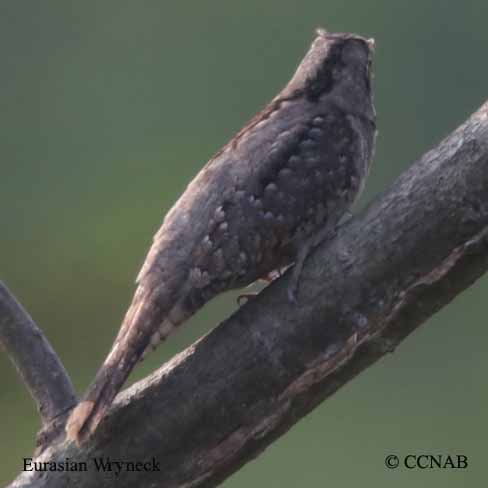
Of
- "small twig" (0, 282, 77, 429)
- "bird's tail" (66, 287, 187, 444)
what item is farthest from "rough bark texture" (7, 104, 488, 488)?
"small twig" (0, 282, 77, 429)

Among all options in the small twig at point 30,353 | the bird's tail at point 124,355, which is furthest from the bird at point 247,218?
the small twig at point 30,353

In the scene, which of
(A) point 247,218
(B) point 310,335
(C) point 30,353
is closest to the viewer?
(B) point 310,335

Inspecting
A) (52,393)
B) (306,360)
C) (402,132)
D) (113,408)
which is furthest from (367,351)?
(402,132)

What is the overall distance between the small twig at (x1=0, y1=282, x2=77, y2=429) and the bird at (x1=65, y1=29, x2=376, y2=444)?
0.79 feet

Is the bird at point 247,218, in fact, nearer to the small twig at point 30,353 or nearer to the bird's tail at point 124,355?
the bird's tail at point 124,355

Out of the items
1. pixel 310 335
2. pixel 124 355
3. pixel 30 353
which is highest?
pixel 30 353

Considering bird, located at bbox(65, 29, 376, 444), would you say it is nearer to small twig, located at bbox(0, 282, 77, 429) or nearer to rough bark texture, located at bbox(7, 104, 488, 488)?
rough bark texture, located at bbox(7, 104, 488, 488)

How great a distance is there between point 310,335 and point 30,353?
71 cm

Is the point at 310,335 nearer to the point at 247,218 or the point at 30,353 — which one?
the point at 247,218

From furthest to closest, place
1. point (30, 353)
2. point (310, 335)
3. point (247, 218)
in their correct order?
point (30, 353)
point (247, 218)
point (310, 335)

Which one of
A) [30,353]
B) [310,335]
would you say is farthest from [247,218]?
[30,353]

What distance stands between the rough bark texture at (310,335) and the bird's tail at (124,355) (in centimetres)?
6

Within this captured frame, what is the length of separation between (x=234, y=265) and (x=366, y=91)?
661mm

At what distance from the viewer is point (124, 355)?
222 cm
